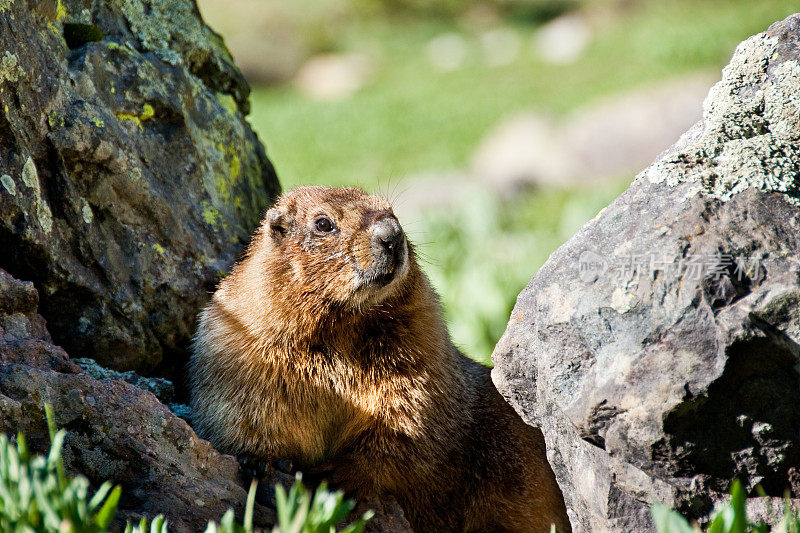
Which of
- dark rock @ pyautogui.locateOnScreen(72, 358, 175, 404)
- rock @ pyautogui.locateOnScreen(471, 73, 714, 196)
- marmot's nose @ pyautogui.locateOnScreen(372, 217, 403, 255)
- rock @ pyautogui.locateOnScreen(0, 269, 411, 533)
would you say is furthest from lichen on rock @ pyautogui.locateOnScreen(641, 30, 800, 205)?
rock @ pyautogui.locateOnScreen(471, 73, 714, 196)

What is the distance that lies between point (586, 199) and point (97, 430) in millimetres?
A: 8251

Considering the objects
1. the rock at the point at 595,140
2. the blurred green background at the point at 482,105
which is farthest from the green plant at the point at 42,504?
the rock at the point at 595,140

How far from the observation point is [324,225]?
405 centimetres

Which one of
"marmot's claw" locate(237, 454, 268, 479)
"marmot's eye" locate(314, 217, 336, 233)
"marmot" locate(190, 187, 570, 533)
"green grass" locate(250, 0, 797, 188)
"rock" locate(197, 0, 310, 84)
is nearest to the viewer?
"marmot's claw" locate(237, 454, 268, 479)

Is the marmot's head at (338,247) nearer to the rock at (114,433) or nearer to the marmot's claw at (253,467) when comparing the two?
the marmot's claw at (253,467)

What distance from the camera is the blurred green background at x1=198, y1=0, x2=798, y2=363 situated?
966 cm

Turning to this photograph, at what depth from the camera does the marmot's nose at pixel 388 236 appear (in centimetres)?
384

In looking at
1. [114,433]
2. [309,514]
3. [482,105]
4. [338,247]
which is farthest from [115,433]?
[482,105]

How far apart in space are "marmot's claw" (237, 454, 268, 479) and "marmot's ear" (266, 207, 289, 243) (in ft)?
3.65

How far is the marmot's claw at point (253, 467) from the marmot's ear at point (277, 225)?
1.11 metres

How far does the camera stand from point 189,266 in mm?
4230

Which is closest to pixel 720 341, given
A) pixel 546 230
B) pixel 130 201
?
pixel 130 201

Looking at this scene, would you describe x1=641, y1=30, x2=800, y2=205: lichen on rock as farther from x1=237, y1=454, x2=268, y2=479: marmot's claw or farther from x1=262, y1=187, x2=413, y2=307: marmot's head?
x1=237, y1=454, x2=268, y2=479: marmot's claw

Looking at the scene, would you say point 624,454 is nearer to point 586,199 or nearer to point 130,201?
point 130,201
